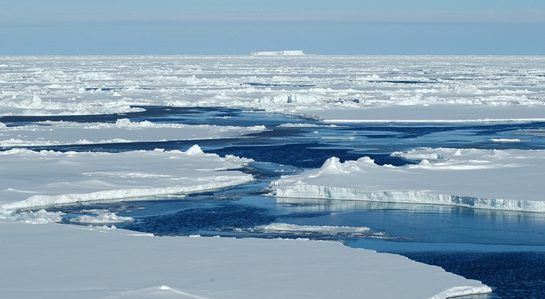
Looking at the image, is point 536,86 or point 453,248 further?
point 536,86

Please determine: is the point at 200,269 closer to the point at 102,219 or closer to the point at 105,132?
the point at 102,219

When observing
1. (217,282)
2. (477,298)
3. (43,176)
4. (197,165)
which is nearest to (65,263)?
(217,282)

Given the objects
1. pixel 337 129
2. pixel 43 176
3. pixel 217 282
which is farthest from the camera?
pixel 337 129

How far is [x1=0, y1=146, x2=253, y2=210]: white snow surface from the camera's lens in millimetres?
13734

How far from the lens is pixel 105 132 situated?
22.9m

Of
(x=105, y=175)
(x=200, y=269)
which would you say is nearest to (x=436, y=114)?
(x=105, y=175)

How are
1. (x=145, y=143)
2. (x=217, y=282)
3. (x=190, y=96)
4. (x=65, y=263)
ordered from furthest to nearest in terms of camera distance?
(x=190, y=96), (x=145, y=143), (x=65, y=263), (x=217, y=282)

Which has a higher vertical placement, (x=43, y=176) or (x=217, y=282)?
(x=43, y=176)

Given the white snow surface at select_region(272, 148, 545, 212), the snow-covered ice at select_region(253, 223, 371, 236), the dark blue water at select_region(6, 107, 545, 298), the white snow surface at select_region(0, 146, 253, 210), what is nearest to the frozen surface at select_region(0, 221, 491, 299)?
the dark blue water at select_region(6, 107, 545, 298)

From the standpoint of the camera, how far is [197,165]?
1681 centimetres

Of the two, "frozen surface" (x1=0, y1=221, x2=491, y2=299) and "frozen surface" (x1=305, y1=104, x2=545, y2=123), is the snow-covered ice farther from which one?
"frozen surface" (x1=305, y1=104, x2=545, y2=123)

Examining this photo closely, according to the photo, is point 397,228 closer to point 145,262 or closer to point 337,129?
point 145,262

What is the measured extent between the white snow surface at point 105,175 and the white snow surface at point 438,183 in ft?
5.06

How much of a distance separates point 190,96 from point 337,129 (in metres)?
12.5
